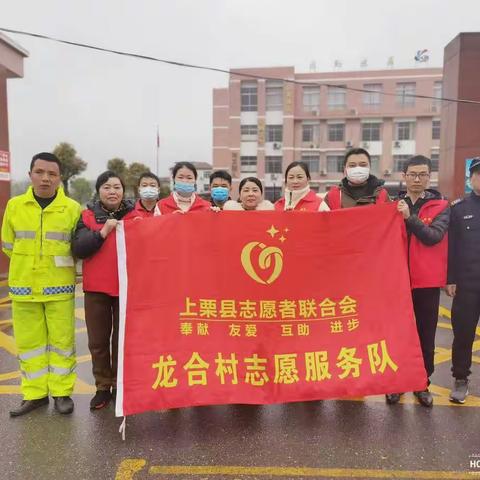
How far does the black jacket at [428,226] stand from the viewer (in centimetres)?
302

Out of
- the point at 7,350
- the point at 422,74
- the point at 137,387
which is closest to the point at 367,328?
the point at 137,387

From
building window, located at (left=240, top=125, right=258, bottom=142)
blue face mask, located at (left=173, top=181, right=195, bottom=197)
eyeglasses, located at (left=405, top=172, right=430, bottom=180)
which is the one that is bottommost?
blue face mask, located at (left=173, top=181, right=195, bottom=197)

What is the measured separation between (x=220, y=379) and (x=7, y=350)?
2.88m

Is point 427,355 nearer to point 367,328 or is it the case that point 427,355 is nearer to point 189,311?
point 367,328

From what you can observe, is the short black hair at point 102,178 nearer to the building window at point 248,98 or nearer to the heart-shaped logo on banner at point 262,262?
the heart-shaped logo on banner at point 262,262

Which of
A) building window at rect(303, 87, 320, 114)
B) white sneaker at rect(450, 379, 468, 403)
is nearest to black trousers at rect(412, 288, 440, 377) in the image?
white sneaker at rect(450, 379, 468, 403)

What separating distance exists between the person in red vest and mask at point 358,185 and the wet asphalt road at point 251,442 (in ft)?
5.14

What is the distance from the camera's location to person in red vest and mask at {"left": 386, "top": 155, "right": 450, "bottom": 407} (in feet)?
10.1

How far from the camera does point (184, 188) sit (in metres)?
3.32

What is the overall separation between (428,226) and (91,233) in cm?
245

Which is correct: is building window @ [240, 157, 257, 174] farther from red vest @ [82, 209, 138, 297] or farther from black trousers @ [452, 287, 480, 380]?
red vest @ [82, 209, 138, 297]

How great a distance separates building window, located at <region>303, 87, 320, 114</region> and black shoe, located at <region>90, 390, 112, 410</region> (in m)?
37.3

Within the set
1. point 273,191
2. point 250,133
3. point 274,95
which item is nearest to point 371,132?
point 274,95

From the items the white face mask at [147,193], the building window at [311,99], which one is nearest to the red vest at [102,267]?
the white face mask at [147,193]
